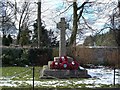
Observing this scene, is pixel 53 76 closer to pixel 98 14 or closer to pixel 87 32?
pixel 98 14

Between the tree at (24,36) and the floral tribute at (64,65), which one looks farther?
the tree at (24,36)

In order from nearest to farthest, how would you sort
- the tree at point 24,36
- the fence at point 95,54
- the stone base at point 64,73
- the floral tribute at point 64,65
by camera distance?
1. the stone base at point 64,73
2. the floral tribute at point 64,65
3. the fence at point 95,54
4. the tree at point 24,36

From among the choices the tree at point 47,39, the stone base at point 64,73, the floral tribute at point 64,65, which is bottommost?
the stone base at point 64,73

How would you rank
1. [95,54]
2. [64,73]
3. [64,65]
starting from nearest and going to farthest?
[64,73] → [64,65] → [95,54]

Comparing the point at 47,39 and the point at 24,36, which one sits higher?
the point at 24,36

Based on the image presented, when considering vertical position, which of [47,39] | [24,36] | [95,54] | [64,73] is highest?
[24,36]

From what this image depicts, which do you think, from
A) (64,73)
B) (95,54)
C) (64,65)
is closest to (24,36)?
(95,54)

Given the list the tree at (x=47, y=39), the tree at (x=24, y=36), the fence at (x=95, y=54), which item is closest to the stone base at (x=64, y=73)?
the fence at (x=95, y=54)

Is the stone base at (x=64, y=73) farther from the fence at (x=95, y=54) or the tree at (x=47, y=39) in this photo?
the tree at (x=47, y=39)

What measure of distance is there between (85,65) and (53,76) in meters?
2.97

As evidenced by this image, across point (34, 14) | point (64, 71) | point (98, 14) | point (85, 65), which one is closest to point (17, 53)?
point (34, 14)

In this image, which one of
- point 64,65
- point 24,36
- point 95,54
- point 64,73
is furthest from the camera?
point 24,36

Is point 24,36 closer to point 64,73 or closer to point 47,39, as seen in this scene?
point 47,39

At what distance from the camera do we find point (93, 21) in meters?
9.55
